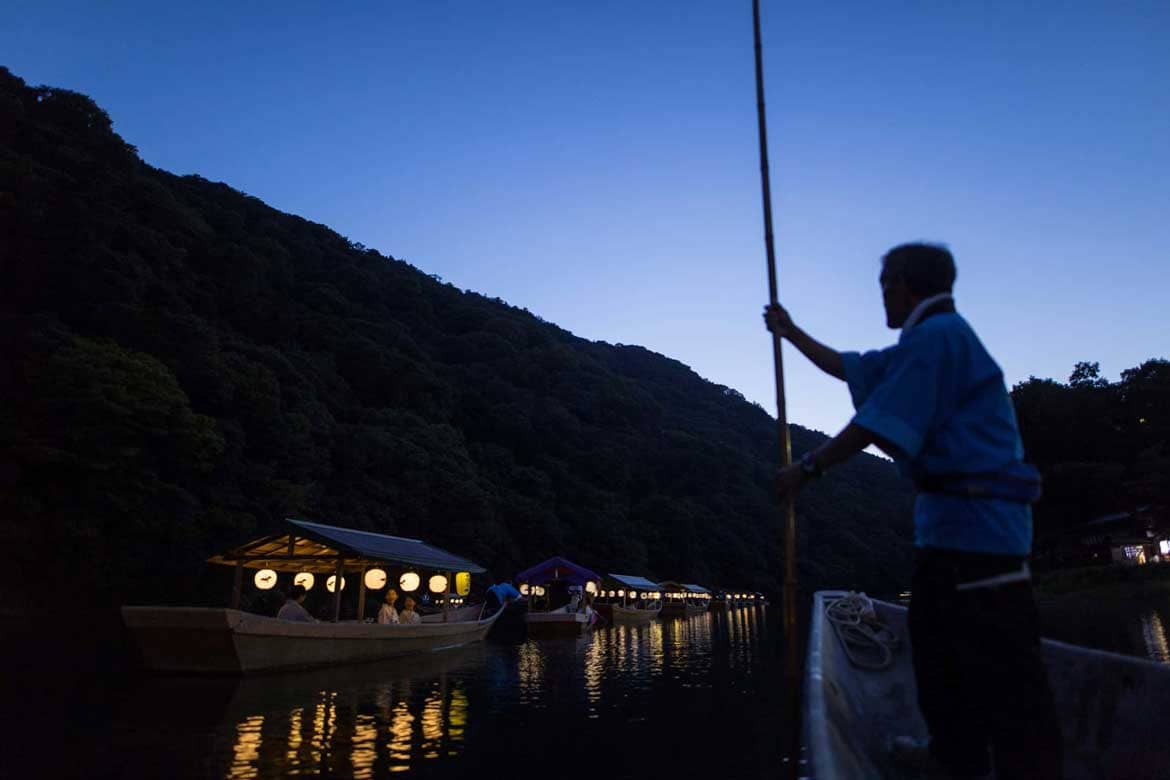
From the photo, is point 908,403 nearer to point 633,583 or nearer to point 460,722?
point 460,722

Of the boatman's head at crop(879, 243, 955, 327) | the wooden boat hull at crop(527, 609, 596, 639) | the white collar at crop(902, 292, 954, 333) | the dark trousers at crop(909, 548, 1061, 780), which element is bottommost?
the wooden boat hull at crop(527, 609, 596, 639)

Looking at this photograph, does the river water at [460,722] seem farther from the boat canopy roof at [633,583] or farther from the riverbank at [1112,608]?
the boat canopy roof at [633,583]

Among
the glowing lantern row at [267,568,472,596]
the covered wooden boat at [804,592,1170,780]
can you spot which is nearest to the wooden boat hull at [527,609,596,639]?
the glowing lantern row at [267,568,472,596]

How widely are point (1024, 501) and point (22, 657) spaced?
18640mm

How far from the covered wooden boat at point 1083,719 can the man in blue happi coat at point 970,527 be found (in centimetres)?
52

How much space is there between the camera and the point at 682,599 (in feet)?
199

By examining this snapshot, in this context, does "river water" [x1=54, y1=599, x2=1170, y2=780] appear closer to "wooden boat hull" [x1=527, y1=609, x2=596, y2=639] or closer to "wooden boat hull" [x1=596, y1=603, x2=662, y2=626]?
"wooden boat hull" [x1=527, y1=609, x2=596, y2=639]

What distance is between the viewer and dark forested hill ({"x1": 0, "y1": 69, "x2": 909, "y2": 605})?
24.5 meters

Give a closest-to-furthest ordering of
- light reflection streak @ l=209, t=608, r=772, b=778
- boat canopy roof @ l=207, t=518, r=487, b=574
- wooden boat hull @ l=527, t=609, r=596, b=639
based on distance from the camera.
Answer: light reflection streak @ l=209, t=608, r=772, b=778 < boat canopy roof @ l=207, t=518, r=487, b=574 < wooden boat hull @ l=527, t=609, r=596, b=639

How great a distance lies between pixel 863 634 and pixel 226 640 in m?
11.3

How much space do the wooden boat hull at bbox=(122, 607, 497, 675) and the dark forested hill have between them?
40.7 feet

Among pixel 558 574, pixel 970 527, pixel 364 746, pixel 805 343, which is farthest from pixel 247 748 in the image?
pixel 558 574

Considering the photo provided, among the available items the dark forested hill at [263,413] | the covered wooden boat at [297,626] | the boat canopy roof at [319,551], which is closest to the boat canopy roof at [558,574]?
the dark forested hill at [263,413]

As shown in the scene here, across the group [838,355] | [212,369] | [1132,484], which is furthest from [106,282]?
[1132,484]
